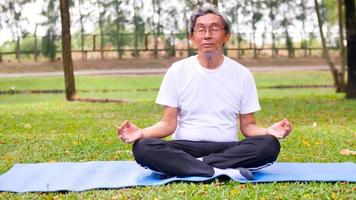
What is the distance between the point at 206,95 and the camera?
433 centimetres

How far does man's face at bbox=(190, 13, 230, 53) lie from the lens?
423cm

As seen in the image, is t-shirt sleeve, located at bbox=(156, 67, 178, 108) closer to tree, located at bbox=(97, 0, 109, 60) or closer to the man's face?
the man's face

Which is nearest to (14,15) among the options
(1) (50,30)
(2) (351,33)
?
(1) (50,30)

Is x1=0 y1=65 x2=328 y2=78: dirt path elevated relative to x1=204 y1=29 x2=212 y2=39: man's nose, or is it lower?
lower

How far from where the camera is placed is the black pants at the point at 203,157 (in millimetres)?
4121

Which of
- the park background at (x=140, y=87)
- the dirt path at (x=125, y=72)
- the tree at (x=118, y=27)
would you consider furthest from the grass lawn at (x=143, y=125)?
the tree at (x=118, y=27)

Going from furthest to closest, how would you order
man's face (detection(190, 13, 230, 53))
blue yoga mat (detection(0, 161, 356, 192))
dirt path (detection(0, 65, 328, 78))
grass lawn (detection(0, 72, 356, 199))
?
dirt path (detection(0, 65, 328, 78)) → man's face (detection(190, 13, 230, 53)) → blue yoga mat (detection(0, 161, 356, 192)) → grass lawn (detection(0, 72, 356, 199))

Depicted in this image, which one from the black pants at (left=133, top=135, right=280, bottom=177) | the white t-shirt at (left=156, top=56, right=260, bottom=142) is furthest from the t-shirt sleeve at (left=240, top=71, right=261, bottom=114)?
the black pants at (left=133, top=135, right=280, bottom=177)

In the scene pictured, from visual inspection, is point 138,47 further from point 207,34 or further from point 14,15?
point 207,34

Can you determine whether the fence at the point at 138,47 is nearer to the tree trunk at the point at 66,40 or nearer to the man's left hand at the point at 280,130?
the tree trunk at the point at 66,40

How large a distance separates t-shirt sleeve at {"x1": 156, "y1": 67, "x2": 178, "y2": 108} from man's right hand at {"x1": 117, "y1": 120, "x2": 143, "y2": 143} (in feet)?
1.00

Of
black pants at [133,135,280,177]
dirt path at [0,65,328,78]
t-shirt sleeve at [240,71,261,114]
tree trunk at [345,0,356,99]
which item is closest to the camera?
black pants at [133,135,280,177]

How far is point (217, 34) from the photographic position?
13.9 feet

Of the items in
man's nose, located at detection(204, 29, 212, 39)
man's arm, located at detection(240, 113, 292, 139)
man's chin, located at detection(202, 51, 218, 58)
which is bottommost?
man's arm, located at detection(240, 113, 292, 139)
